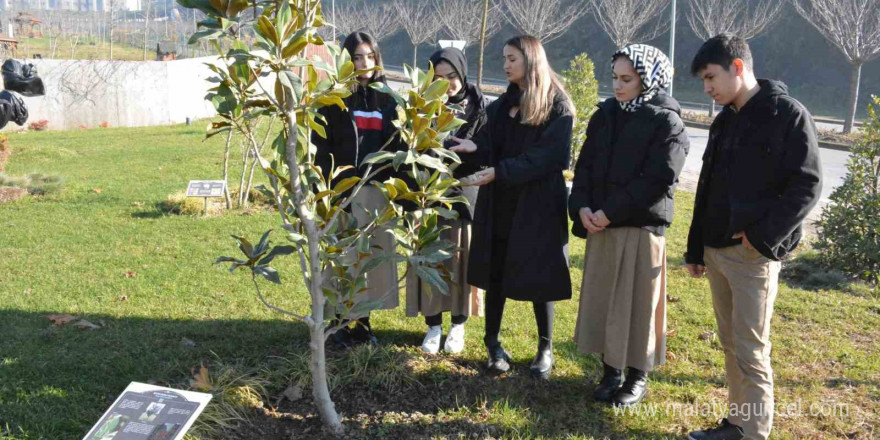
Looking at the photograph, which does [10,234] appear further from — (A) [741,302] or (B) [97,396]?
(A) [741,302]

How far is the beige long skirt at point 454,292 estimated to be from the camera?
4.00 meters

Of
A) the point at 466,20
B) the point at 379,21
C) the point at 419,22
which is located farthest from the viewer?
the point at 379,21

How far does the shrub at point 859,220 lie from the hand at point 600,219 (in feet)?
11.5

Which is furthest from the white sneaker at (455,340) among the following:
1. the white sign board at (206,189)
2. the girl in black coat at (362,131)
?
the white sign board at (206,189)

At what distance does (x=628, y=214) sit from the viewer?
10.7ft

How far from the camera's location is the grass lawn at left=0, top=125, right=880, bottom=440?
3.24 meters

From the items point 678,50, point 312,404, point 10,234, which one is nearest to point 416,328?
point 312,404

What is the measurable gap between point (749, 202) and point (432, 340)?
1967 millimetres

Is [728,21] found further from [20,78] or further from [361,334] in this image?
[20,78]

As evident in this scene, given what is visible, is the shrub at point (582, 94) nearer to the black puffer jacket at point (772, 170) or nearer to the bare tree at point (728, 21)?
the black puffer jacket at point (772, 170)

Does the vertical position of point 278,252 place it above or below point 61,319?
above

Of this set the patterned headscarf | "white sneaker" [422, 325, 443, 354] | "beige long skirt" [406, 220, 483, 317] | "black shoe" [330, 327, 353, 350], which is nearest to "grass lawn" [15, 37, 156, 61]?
"black shoe" [330, 327, 353, 350]

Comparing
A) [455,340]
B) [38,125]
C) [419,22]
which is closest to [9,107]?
[455,340]

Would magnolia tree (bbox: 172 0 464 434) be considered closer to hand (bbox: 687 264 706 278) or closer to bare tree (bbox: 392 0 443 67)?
hand (bbox: 687 264 706 278)
